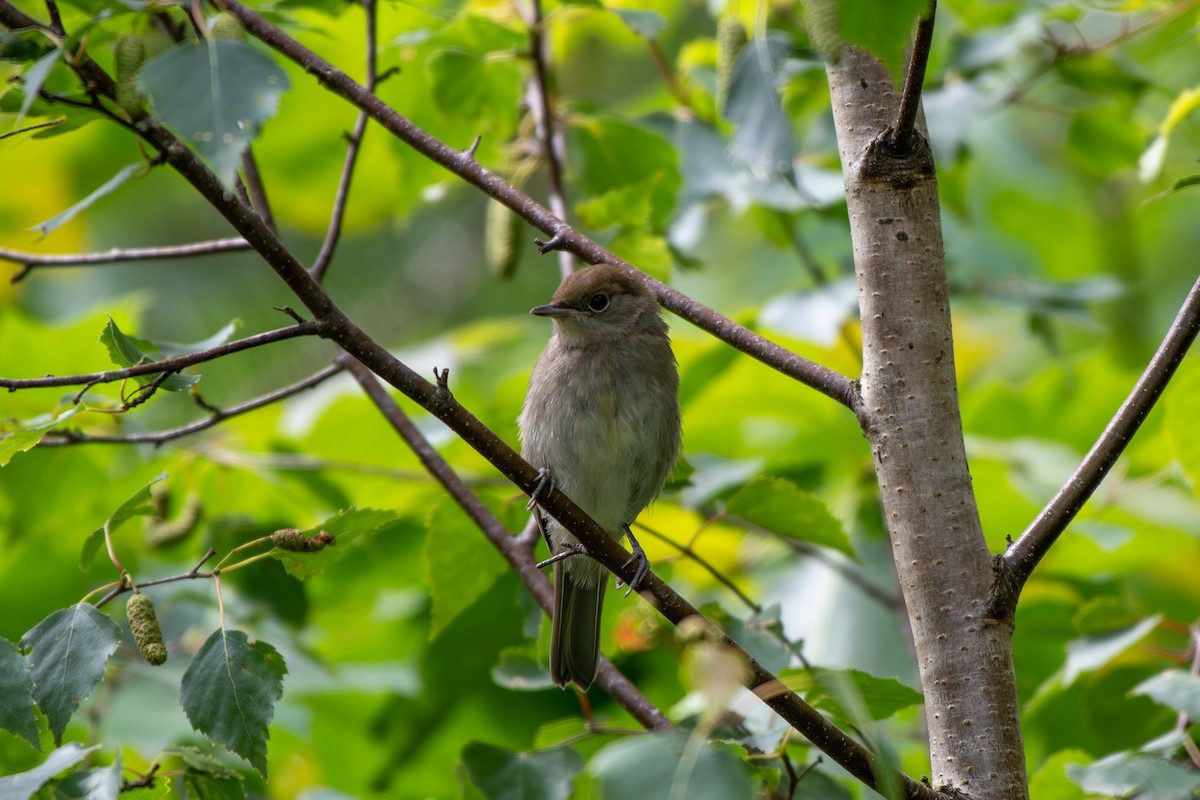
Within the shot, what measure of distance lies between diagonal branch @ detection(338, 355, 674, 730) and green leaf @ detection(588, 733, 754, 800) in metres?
1.00

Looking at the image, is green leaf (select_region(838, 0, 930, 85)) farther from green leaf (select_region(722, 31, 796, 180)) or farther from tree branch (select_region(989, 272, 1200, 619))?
green leaf (select_region(722, 31, 796, 180))

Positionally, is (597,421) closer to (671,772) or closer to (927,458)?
(927,458)

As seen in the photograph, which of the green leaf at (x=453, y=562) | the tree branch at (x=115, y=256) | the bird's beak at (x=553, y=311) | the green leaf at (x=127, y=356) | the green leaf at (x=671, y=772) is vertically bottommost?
the green leaf at (x=671, y=772)

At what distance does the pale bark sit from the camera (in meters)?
2.07

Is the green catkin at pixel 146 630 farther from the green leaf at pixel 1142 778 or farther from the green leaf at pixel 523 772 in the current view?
the green leaf at pixel 1142 778

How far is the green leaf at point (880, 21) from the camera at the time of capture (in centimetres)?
152

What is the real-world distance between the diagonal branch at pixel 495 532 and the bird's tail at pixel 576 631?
0.08m

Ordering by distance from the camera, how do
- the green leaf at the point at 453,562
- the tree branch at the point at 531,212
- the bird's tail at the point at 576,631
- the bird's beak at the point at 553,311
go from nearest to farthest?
the tree branch at the point at 531,212, the green leaf at the point at 453,562, the bird's tail at the point at 576,631, the bird's beak at the point at 553,311

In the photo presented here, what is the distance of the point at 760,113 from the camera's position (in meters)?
2.80

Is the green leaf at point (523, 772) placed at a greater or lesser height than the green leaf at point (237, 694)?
greater

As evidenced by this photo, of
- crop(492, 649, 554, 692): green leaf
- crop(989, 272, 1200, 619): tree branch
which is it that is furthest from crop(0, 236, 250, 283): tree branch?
crop(989, 272, 1200, 619): tree branch

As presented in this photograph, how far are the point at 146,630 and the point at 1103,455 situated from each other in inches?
70.8

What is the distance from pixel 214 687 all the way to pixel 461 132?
83.3 inches

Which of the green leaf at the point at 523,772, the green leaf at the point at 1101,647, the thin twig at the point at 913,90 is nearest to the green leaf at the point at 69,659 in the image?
the green leaf at the point at 523,772
